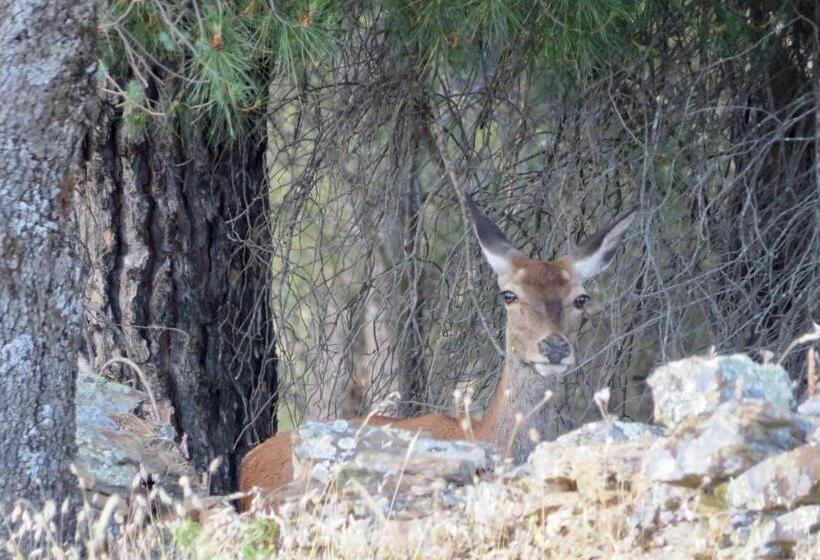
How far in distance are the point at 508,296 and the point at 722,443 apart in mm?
3451

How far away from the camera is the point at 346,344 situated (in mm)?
8547

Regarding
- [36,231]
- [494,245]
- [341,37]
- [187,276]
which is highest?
[341,37]

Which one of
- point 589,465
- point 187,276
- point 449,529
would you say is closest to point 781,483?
point 589,465

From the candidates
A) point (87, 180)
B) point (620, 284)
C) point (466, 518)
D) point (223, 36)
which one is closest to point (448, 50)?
point (223, 36)

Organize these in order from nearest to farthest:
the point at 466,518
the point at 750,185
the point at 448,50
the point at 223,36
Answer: the point at 466,518 < the point at 223,36 < the point at 448,50 < the point at 750,185

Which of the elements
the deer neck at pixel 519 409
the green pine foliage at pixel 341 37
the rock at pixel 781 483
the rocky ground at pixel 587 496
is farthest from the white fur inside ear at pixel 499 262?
the rock at pixel 781 483

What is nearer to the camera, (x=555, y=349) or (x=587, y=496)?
(x=587, y=496)

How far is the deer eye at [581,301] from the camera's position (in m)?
7.83

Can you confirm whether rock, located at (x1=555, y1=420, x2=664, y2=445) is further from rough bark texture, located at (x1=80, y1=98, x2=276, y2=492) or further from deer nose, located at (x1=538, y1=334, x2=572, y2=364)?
rough bark texture, located at (x1=80, y1=98, x2=276, y2=492)

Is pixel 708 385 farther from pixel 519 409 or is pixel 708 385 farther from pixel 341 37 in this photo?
pixel 341 37

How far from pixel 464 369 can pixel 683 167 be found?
1855 mm

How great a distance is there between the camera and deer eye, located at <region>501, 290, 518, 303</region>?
25.7 feet

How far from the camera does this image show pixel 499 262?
7910mm

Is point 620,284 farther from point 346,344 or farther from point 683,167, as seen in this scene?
point 346,344
